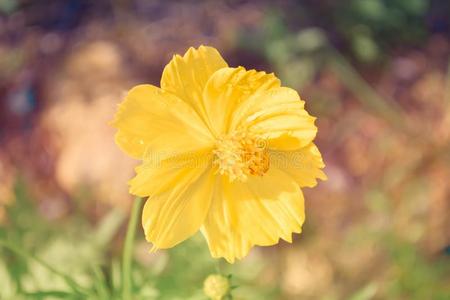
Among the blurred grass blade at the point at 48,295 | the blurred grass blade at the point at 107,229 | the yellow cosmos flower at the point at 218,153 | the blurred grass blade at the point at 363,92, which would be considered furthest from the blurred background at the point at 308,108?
the yellow cosmos flower at the point at 218,153

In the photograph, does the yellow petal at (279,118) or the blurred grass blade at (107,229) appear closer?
the yellow petal at (279,118)

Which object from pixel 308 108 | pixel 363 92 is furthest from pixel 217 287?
pixel 363 92

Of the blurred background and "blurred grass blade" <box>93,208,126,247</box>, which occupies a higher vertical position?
the blurred background

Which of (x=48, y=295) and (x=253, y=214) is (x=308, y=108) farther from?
(x=48, y=295)

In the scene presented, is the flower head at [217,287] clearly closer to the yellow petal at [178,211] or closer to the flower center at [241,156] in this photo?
the yellow petal at [178,211]

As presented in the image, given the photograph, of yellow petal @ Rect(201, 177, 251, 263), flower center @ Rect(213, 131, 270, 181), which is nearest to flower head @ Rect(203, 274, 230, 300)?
yellow petal @ Rect(201, 177, 251, 263)

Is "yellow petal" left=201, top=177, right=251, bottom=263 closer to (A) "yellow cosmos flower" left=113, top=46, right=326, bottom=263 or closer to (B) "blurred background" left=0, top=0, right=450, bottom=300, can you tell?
(A) "yellow cosmos flower" left=113, top=46, right=326, bottom=263

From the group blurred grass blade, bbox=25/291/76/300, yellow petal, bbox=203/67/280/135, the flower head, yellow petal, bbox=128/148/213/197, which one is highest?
yellow petal, bbox=203/67/280/135
